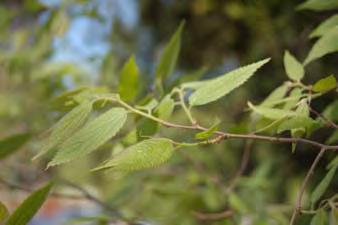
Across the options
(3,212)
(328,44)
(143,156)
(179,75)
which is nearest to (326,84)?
(328,44)

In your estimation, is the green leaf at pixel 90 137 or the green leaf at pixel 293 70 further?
the green leaf at pixel 293 70

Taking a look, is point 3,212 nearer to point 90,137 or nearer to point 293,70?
point 90,137

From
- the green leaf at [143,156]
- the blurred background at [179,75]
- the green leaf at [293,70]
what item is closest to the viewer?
the green leaf at [143,156]

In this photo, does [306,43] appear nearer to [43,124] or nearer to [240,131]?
[240,131]

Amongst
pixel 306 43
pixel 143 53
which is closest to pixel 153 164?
pixel 306 43

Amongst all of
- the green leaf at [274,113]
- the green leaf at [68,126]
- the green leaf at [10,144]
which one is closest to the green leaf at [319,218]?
the green leaf at [274,113]

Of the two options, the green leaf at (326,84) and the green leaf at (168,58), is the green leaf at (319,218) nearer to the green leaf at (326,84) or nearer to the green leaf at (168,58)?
the green leaf at (326,84)

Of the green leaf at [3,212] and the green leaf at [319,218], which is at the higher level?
the green leaf at [3,212]
